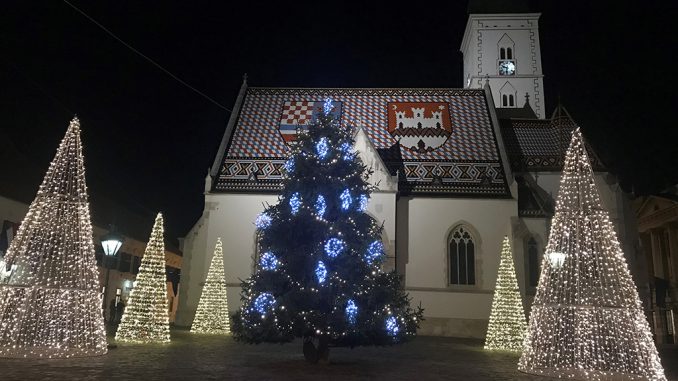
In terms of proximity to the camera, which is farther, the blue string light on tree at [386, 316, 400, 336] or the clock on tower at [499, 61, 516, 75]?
the clock on tower at [499, 61, 516, 75]

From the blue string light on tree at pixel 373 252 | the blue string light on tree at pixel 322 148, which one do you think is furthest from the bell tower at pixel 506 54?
the blue string light on tree at pixel 373 252

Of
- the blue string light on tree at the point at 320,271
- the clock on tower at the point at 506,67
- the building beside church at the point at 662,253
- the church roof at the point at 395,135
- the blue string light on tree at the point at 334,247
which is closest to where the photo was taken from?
the blue string light on tree at the point at 320,271

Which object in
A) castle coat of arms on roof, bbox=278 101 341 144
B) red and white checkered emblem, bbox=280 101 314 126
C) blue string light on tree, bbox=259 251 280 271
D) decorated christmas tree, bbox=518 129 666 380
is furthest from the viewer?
red and white checkered emblem, bbox=280 101 314 126

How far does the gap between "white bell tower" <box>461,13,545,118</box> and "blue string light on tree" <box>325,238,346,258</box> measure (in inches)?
1238

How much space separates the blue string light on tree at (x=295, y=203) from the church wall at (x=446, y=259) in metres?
11.9

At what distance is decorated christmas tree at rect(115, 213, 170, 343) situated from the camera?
50.8ft

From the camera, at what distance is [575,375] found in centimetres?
1111

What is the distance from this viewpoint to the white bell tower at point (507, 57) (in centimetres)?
4072

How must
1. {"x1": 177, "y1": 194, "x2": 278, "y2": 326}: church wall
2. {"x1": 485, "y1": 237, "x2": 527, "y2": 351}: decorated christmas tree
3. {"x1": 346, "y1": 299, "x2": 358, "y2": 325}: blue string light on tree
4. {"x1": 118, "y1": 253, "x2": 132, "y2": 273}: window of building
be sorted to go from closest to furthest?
{"x1": 346, "y1": 299, "x2": 358, "y2": 325}: blue string light on tree < {"x1": 485, "y1": 237, "x2": 527, "y2": 351}: decorated christmas tree < {"x1": 177, "y1": 194, "x2": 278, "y2": 326}: church wall < {"x1": 118, "y1": 253, "x2": 132, "y2": 273}: window of building

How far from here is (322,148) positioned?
12.6m

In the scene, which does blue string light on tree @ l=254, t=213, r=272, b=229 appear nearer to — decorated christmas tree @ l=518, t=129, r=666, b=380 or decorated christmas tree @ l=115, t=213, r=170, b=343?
decorated christmas tree @ l=115, t=213, r=170, b=343

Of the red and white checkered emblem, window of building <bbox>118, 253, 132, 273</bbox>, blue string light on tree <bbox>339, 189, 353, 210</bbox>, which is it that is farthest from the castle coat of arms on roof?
window of building <bbox>118, 253, 132, 273</bbox>

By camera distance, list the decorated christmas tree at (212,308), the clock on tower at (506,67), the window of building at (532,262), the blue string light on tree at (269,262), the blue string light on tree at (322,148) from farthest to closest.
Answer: the clock on tower at (506,67) < the window of building at (532,262) < the decorated christmas tree at (212,308) < the blue string light on tree at (322,148) < the blue string light on tree at (269,262)

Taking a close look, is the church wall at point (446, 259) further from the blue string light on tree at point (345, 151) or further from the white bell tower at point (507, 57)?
the white bell tower at point (507, 57)
